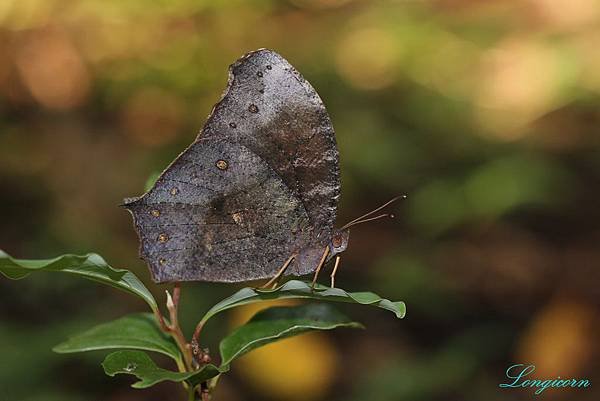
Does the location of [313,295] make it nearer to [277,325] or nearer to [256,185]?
[277,325]

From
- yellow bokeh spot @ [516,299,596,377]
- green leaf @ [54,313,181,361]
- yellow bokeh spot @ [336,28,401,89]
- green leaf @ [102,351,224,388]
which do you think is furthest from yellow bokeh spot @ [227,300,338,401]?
yellow bokeh spot @ [336,28,401,89]

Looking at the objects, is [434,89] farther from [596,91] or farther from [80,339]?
[80,339]

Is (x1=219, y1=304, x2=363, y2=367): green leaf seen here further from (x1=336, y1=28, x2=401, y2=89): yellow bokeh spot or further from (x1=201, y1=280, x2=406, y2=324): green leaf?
(x1=336, y1=28, x2=401, y2=89): yellow bokeh spot

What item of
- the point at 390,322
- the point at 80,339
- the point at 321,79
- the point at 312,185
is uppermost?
the point at 312,185

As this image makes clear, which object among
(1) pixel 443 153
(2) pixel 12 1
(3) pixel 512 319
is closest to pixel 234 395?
(3) pixel 512 319

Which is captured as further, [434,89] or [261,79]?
[434,89]

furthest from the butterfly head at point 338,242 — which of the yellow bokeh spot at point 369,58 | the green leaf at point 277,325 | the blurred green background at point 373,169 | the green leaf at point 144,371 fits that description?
the yellow bokeh spot at point 369,58
